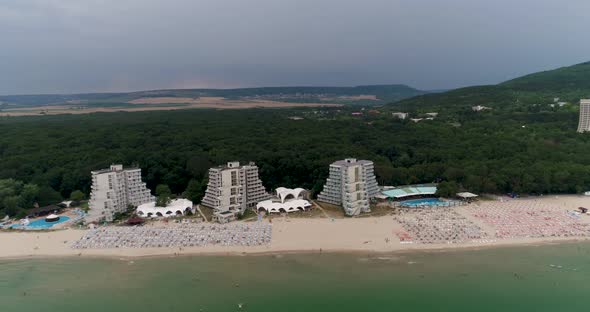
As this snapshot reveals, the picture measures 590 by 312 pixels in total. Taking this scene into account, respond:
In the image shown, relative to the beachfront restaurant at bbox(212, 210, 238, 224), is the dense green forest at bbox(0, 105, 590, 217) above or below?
above

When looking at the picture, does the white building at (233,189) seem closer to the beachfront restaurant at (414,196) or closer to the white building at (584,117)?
the beachfront restaurant at (414,196)

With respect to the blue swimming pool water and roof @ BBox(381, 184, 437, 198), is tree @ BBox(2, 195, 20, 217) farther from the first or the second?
roof @ BBox(381, 184, 437, 198)

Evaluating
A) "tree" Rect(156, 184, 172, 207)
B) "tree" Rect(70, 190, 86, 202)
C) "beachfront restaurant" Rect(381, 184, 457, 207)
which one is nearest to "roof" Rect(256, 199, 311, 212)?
"tree" Rect(156, 184, 172, 207)

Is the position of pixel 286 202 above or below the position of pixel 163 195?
below

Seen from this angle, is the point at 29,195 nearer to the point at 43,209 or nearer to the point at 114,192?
the point at 43,209

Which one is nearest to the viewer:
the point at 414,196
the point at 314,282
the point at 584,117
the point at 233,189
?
the point at 314,282

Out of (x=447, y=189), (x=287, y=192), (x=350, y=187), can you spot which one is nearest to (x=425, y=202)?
(x=447, y=189)

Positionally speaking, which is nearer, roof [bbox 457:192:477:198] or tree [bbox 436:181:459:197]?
roof [bbox 457:192:477:198]
